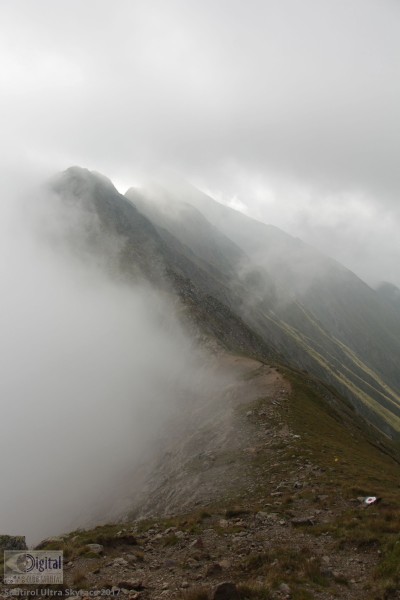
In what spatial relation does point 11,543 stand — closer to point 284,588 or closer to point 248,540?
point 248,540

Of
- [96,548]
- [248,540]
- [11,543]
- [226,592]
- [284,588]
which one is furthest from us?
[11,543]

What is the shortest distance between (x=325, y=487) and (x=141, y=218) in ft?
506

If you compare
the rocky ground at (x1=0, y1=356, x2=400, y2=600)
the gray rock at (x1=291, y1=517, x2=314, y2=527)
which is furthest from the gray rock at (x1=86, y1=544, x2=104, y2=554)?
the gray rock at (x1=291, y1=517, x2=314, y2=527)

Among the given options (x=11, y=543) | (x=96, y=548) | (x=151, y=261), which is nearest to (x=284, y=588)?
(x=96, y=548)

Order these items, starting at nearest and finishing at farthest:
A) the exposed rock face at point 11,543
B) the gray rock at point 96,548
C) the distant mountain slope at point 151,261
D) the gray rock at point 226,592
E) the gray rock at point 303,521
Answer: the gray rock at point 226,592 → the gray rock at point 96,548 → the gray rock at point 303,521 → the exposed rock face at point 11,543 → the distant mountain slope at point 151,261

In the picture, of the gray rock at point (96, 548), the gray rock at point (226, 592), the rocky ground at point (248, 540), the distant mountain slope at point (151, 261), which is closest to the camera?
the gray rock at point (226, 592)

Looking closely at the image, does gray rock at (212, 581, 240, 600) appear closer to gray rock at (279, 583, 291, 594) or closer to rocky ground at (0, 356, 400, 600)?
rocky ground at (0, 356, 400, 600)

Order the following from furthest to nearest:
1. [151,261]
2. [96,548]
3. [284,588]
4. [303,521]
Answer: [151,261] < [303,521] < [96,548] < [284,588]

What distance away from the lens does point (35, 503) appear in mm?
69562

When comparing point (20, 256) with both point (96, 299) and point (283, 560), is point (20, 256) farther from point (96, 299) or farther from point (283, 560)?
point (283, 560)

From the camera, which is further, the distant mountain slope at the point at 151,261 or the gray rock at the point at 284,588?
the distant mountain slope at the point at 151,261

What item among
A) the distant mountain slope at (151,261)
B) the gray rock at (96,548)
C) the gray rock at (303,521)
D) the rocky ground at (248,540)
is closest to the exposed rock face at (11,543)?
the rocky ground at (248,540)

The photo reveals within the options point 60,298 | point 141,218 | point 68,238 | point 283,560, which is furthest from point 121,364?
point 141,218

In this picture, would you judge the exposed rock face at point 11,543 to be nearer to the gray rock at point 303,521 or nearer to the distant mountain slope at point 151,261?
the gray rock at point 303,521
